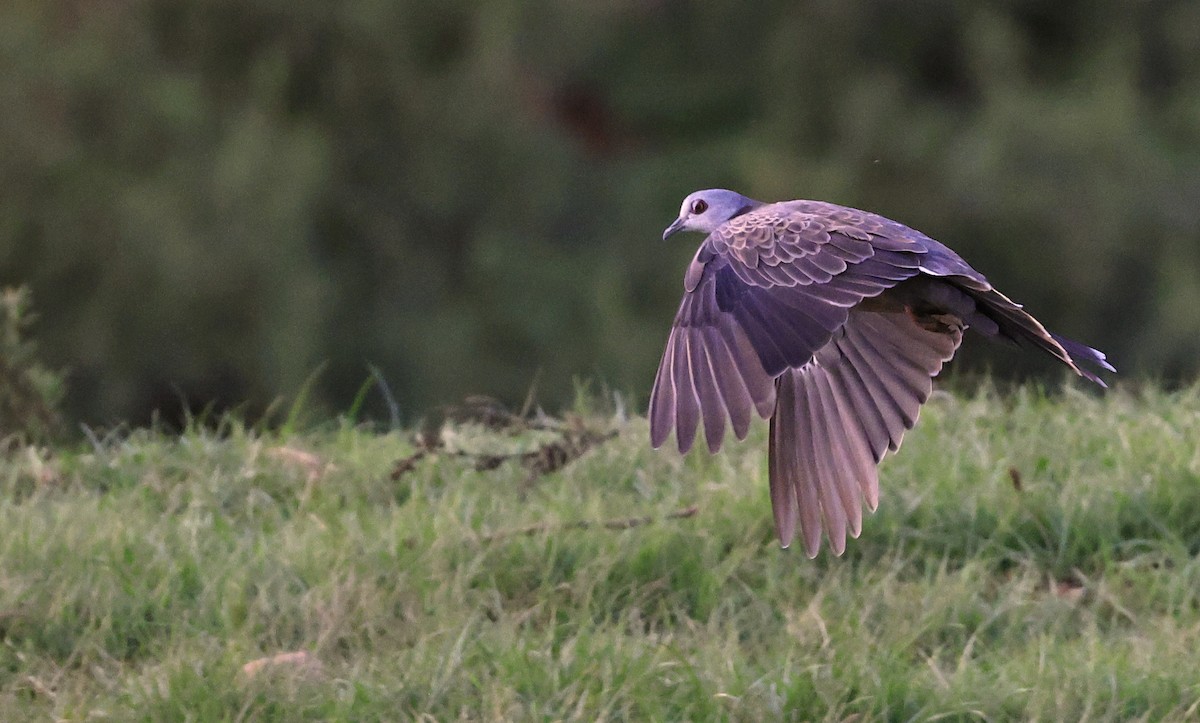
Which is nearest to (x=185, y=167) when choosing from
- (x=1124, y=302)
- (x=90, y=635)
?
(x=1124, y=302)

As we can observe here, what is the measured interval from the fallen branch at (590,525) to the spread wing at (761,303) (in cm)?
50

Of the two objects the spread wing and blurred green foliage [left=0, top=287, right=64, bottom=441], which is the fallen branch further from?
blurred green foliage [left=0, top=287, right=64, bottom=441]

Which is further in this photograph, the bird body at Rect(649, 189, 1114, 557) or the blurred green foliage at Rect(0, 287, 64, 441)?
the blurred green foliage at Rect(0, 287, 64, 441)

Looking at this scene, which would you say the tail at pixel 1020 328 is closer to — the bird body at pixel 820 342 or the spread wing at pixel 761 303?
the bird body at pixel 820 342

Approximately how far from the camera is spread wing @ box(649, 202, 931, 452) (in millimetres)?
2959

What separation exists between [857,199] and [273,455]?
907cm

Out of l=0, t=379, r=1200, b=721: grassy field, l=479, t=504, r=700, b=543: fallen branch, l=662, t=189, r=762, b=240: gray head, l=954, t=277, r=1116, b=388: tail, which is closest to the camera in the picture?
l=0, t=379, r=1200, b=721: grassy field

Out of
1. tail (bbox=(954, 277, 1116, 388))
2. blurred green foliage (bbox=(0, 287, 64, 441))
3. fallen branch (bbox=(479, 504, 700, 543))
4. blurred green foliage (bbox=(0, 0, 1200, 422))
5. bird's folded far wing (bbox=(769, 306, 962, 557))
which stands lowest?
blurred green foliage (bbox=(0, 0, 1200, 422))

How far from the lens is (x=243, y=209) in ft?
40.8

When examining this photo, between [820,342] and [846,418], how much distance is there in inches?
15.2

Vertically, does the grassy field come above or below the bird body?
below

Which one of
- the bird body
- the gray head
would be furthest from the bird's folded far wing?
the gray head

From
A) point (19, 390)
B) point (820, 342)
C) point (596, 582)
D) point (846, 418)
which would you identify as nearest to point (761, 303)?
point (820, 342)

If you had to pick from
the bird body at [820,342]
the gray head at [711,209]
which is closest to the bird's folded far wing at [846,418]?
the bird body at [820,342]
